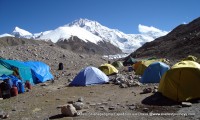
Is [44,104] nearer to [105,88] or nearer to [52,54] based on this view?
[105,88]

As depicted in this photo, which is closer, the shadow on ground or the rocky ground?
the rocky ground

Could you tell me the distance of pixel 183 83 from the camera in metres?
13.5

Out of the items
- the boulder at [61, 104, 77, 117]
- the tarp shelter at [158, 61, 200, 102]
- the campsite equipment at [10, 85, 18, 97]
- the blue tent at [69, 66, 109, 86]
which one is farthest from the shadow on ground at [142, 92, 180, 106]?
the campsite equipment at [10, 85, 18, 97]

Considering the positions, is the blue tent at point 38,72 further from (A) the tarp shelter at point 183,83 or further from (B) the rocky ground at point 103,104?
(A) the tarp shelter at point 183,83

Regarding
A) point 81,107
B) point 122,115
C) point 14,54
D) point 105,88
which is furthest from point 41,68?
point 14,54

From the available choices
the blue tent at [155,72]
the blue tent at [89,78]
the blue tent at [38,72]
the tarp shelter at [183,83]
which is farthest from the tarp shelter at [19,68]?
the tarp shelter at [183,83]

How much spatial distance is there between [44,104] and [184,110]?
22.0 feet

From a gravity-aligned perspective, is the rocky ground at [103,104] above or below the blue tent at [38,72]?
below

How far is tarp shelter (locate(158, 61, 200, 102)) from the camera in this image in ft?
43.5

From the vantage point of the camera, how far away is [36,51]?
2195 inches

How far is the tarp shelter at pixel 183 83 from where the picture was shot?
43.5 ft

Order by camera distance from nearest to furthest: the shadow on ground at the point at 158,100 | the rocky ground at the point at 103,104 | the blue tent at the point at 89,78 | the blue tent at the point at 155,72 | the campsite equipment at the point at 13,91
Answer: the rocky ground at the point at 103,104
the shadow on ground at the point at 158,100
the campsite equipment at the point at 13,91
the blue tent at the point at 155,72
the blue tent at the point at 89,78

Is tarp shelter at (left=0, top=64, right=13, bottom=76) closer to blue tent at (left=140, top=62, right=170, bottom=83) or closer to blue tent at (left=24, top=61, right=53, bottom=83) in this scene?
blue tent at (left=24, top=61, right=53, bottom=83)

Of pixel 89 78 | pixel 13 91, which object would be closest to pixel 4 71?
pixel 13 91
